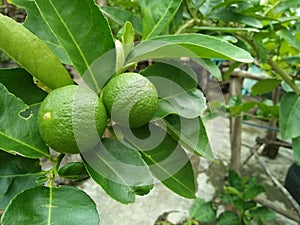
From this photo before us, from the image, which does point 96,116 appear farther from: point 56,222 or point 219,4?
point 219,4

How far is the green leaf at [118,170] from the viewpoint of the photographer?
13.0 inches

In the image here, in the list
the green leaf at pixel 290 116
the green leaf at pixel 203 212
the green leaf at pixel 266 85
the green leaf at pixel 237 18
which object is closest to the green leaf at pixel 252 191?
the green leaf at pixel 203 212

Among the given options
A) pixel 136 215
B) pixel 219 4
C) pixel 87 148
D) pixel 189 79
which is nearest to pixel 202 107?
pixel 189 79

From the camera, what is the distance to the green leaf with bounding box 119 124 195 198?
0.39 metres

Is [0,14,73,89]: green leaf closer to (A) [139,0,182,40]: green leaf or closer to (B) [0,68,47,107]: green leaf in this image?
(B) [0,68,47,107]: green leaf

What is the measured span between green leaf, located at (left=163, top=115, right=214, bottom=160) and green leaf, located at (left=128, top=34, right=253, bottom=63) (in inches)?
3.4

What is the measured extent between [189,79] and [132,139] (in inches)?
4.4

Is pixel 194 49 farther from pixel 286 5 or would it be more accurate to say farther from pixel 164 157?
pixel 286 5

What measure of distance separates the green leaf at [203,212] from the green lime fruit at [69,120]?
1.08 m

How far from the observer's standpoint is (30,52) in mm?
337

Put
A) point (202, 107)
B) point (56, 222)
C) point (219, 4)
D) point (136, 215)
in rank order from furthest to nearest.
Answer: point (136, 215)
point (219, 4)
point (202, 107)
point (56, 222)

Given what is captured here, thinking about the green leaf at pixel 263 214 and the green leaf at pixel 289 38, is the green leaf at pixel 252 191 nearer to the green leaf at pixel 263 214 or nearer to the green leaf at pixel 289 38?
the green leaf at pixel 263 214

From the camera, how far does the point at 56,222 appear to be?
0.30 metres

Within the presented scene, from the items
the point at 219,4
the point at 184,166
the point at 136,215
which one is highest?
the point at 219,4
